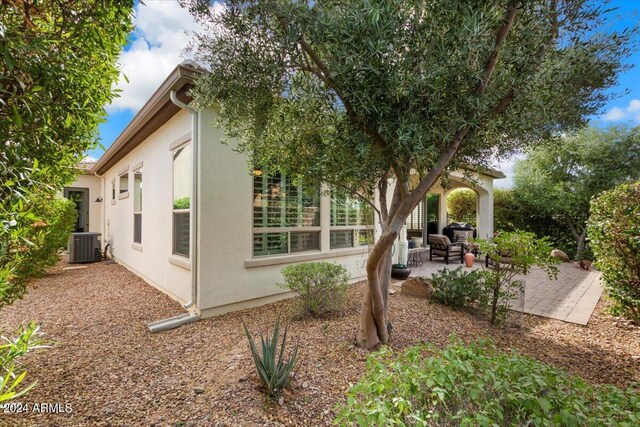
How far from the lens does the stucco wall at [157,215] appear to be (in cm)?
598

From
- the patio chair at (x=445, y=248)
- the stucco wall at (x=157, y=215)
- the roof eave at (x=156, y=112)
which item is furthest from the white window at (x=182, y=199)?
the patio chair at (x=445, y=248)

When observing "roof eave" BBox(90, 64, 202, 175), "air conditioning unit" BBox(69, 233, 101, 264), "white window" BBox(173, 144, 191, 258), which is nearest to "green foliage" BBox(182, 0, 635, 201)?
"roof eave" BBox(90, 64, 202, 175)

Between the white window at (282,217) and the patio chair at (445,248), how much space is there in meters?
5.71

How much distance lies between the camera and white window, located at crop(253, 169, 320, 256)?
5.84 meters

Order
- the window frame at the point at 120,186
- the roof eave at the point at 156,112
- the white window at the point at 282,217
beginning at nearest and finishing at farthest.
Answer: the roof eave at the point at 156,112 < the white window at the point at 282,217 < the window frame at the point at 120,186

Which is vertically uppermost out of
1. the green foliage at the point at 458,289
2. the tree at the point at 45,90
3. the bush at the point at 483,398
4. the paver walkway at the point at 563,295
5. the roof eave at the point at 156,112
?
the roof eave at the point at 156,112

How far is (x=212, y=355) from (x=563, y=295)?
7.81 meters

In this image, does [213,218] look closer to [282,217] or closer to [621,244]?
[282,217]

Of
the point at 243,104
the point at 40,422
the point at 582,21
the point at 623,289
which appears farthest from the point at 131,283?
the point at 623,289

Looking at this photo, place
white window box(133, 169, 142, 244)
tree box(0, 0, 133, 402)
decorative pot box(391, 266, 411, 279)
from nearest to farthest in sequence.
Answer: tree box(0, 0, 133, 402) < decorative pot box(391, 266, 411, 279) < white window box(133, 169, 142, 244)

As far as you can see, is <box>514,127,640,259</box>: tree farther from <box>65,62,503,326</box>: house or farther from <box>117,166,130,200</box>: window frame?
<box>117,166,130,200</box>: window frame

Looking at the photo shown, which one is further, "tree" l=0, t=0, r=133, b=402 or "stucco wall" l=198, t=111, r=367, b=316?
"stucco wall" l=198, t=111, r=367, b=316

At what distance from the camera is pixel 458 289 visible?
5254 millimetres

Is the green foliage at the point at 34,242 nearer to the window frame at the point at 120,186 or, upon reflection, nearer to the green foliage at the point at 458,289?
the window frame at the point at 120,186
